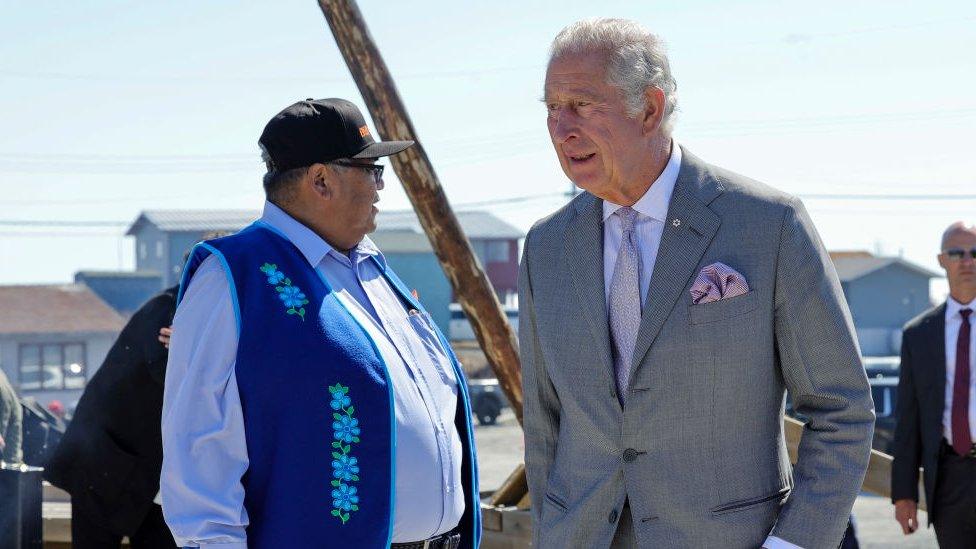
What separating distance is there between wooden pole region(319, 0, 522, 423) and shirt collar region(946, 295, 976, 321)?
197 cm

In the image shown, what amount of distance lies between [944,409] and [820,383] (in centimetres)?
326

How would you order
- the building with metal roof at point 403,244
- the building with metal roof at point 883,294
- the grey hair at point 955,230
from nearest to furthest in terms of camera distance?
the grey hair at point 955,230
the building with metal roof at point 883,294
the building with metal roof at point 403,244

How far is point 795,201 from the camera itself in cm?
254

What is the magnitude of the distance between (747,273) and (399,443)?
0.95 metres

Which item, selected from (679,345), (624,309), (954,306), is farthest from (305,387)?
(954,306)

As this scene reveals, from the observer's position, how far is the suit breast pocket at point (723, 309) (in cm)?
246

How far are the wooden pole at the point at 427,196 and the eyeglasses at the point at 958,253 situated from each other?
6.60 ft

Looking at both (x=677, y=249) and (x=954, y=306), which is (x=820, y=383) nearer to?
(x=677, y=249)

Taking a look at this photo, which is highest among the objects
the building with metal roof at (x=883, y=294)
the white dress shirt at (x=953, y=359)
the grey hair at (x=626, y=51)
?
the grey hair at (x=626, y=51)

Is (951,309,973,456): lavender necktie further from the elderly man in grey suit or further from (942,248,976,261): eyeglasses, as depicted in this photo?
the elderly man in grey suit

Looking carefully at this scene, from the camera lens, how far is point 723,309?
246 centimetres

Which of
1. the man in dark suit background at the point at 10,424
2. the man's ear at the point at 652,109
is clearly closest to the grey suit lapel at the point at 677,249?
the man's ear at the point at 652,109

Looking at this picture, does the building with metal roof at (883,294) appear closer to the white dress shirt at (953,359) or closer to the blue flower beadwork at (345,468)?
the white dress shirt at (953,359)

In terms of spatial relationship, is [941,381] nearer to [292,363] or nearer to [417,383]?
[417,383]
